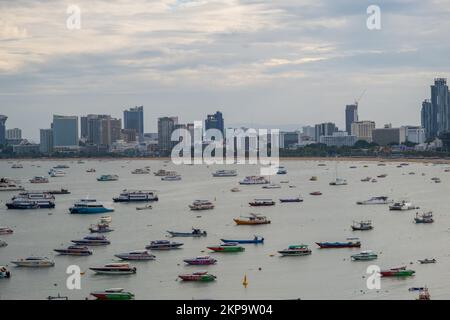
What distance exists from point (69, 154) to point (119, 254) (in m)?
47.1

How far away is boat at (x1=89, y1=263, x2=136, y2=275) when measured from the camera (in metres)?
8.07

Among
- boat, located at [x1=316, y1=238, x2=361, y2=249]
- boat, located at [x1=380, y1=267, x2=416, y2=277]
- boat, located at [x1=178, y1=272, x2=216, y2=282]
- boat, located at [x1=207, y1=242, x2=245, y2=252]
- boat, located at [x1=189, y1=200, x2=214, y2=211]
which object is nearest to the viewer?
boat, located at [x1=178, y1=272, x2=216, y2=282]

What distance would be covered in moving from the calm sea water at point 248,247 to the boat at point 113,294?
176 mm

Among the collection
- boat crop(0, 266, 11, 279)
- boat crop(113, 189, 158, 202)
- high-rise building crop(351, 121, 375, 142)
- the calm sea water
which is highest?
high-rise building crop(351, 121, 375, 142)

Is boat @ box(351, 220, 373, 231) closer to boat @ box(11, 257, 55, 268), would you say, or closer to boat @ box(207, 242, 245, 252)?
boat @ box(207, 242, 245, 252)

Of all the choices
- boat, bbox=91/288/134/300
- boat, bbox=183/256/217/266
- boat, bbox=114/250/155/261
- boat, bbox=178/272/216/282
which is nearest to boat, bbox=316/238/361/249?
boat, bbox=183/256/217/266

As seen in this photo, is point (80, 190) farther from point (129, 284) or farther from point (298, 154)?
point (298, 154)

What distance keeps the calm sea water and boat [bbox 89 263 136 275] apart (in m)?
0.08

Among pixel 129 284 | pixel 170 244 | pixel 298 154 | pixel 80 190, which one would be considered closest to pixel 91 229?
pixel 170 244

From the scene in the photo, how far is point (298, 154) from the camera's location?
49625mm

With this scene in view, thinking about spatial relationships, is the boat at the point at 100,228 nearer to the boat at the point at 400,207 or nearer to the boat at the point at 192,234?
the boat at the point at 192,234

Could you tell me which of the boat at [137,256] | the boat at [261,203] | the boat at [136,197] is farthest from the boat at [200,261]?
the boat at [136,197]

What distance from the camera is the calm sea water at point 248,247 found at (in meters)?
7.18

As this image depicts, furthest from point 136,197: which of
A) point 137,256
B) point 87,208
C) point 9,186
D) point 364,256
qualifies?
point 364,256
